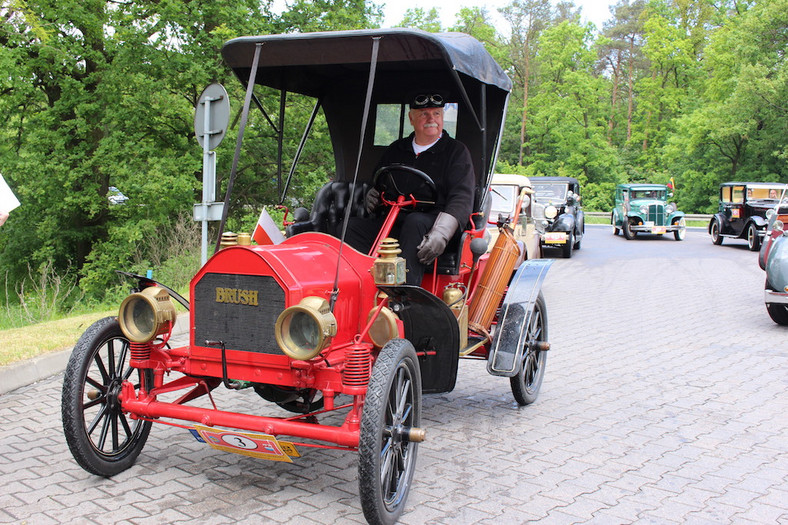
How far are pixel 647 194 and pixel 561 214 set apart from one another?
7355 millimetres

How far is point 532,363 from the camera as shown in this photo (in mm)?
5867

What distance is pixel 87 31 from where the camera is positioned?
16297 mm

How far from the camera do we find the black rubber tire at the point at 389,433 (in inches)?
128

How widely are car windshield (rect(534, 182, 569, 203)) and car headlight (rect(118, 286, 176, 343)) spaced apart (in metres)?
19.2

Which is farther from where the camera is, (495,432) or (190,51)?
(190,51)

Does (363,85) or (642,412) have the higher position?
(363,85)

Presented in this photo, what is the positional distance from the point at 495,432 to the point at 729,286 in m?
9.97

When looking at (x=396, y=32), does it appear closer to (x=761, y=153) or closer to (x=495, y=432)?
(x=495, y=432)

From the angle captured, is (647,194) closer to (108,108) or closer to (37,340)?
(108,108)

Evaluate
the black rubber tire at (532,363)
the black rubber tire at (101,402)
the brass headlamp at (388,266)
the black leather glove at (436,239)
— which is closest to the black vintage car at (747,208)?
the black rubber tire at (532,363)

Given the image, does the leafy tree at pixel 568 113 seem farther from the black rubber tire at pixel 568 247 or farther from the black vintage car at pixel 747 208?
the black rubber tire at pixel 568 247

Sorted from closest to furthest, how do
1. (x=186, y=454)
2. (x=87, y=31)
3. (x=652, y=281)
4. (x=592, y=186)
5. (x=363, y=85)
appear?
(x=186, y=454), (x=363, y=85), (x=652, y=281), (x=87, y=31), (x=592, y=186)

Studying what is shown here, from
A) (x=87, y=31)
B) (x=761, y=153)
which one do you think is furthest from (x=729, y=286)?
(x=761, y=153)

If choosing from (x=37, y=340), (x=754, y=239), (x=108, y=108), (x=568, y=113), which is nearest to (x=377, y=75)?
(x=37, y=340)
